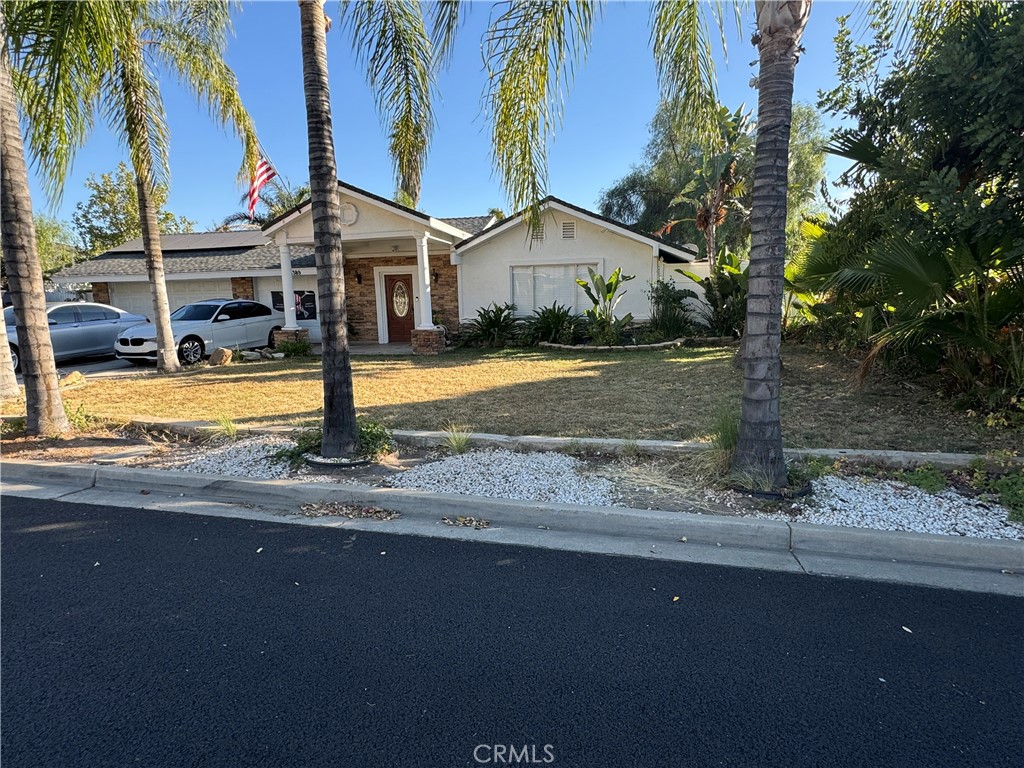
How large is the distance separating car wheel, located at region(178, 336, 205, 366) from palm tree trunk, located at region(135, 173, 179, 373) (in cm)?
144

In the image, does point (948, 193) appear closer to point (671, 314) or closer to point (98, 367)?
point (671, 314)

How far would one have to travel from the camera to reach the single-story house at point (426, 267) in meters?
14.4

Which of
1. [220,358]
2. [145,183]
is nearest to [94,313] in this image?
[220,358]

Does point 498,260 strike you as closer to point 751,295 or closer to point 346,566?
point 751,295

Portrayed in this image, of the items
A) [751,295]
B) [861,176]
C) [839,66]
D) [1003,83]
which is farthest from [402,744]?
[839,66]

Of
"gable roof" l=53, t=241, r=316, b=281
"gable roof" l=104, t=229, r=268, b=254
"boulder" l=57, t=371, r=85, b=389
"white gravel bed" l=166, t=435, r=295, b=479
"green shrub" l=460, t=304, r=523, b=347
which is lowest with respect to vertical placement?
"white gravel bed" l=166, t=435, r=295, b=479

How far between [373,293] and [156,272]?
6271 millimetres

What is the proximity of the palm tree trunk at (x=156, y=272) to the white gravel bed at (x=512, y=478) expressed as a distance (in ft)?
30.7

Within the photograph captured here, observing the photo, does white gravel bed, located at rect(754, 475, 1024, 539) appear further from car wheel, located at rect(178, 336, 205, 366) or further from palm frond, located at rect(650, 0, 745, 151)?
car wheel, located at rect(178, 336, 205, 366)

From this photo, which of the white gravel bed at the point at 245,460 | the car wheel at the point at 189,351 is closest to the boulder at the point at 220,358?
the car wheel at the point at 189,351

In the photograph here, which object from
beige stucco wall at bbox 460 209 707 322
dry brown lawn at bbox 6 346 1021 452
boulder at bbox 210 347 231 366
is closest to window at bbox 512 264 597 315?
beige stucco wall at bbox 460 209 707 322

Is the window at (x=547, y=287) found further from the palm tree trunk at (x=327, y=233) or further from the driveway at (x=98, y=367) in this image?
the palm tree trunk at (x=327, y=233)

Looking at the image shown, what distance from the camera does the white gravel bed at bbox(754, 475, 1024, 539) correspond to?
3852 mm

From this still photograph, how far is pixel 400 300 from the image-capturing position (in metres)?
17.1
